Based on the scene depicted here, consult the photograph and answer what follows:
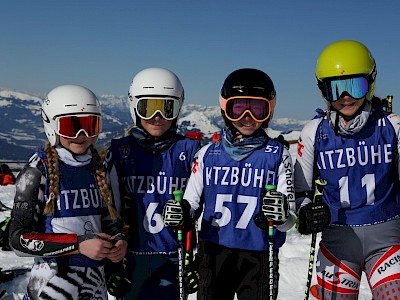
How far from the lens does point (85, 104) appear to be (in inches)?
146

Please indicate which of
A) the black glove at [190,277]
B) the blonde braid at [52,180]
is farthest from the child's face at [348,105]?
the blonde braid at [52,180]

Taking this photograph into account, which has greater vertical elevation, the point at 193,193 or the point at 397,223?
the point at 193,193

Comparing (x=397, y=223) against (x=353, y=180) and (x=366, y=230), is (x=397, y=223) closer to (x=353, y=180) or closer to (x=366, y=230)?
(x=366, y=230)

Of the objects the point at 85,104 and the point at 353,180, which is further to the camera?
the point at 353,180

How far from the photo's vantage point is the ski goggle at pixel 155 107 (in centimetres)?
417

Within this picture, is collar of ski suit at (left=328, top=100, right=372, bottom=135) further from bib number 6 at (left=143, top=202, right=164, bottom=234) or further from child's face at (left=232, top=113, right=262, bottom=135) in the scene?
bib number 6 at (left=143, top=202, right=164, bottom=234)

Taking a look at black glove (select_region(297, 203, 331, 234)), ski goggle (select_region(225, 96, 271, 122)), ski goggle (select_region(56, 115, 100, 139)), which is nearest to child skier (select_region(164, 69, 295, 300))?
ski goggle (select_region(225, 96, 271, 122))

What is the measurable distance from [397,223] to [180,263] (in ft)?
7.03

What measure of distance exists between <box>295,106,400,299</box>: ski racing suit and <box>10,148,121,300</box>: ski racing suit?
80.2 inches

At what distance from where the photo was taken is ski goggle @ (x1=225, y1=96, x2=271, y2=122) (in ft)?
12.8

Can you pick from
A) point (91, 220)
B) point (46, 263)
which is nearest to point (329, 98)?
point (91, 220)

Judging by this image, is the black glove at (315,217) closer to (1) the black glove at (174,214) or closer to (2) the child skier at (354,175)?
(2) the child skier at (354,175)

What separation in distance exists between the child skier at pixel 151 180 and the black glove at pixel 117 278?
0.46 feet

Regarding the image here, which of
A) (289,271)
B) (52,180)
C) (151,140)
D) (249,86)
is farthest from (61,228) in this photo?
(289,271)
